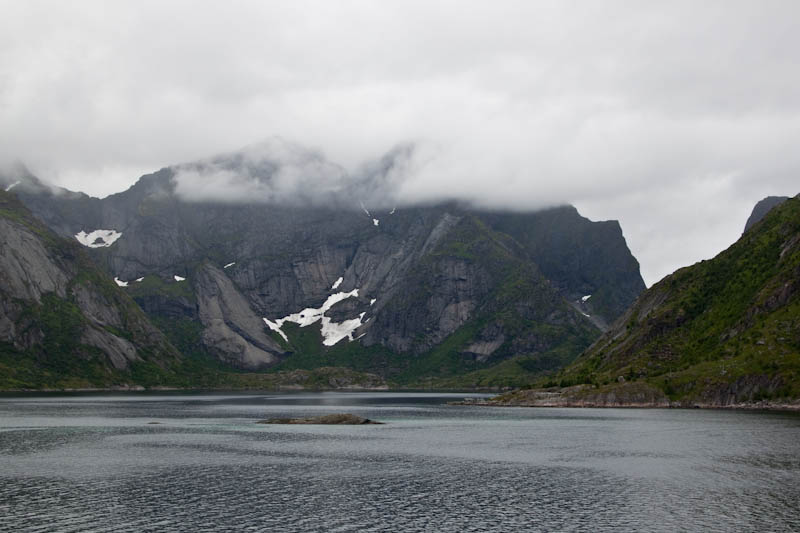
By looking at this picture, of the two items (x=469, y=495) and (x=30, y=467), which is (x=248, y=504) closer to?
(x=469, y=495)

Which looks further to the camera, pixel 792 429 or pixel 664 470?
pixel 792 429

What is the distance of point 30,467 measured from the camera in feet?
371

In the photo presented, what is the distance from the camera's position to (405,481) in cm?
10444

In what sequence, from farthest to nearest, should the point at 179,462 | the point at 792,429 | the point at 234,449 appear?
the point at 792,429
the point at 234,449
the point at 179,462

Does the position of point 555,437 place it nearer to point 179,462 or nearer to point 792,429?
point 792,429

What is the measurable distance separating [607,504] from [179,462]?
6963 cm

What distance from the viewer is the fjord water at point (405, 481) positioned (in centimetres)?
7825

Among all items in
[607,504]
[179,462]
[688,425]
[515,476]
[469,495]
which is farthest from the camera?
[688,425]

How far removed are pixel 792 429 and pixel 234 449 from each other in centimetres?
11565

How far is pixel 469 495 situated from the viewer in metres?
93.7

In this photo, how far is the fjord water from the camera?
78.2 meters

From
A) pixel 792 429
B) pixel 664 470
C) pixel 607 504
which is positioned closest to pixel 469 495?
pixel 607 504

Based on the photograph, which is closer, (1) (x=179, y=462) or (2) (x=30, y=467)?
(2) (x=30, y=467)

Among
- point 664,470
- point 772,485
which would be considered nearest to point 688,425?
point 664,470
